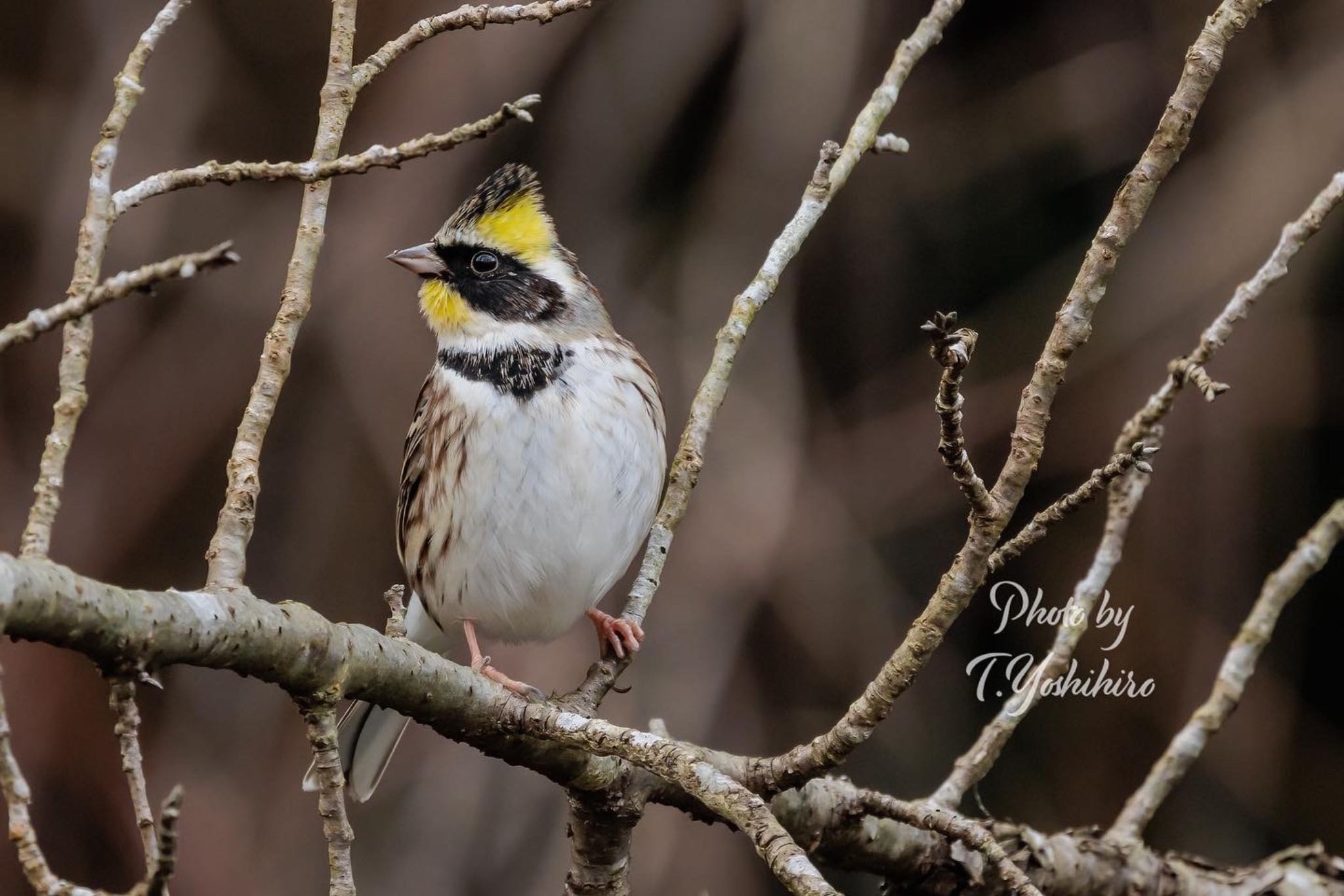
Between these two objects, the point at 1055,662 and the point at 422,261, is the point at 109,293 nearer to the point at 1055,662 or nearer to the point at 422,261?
the point at 1055,662

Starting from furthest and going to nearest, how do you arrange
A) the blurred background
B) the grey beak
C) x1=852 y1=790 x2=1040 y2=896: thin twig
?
the blurred background, the grey beak, x1=852 y1=790 x2=1040 y2=896: thin twig

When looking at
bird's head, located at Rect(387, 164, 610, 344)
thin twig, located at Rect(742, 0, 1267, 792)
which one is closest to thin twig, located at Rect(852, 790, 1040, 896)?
thin twig, located at Rect(742, 0, 1267, 792)

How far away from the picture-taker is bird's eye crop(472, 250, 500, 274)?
2654 mm

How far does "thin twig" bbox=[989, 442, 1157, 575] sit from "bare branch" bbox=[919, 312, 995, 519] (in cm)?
5

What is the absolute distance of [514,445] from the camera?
2.46m

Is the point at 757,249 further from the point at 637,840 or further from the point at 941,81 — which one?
the point at 637,840

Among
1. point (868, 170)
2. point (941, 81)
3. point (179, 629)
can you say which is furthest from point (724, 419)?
point (179, 629)

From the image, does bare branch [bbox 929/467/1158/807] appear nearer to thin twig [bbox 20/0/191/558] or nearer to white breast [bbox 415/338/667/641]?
white breast [bbox 415/338/667/641]

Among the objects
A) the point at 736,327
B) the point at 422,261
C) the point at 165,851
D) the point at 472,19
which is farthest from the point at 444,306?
the point at 165,851

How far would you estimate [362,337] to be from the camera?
3.58 metres

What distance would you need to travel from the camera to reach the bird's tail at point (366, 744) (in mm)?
2645

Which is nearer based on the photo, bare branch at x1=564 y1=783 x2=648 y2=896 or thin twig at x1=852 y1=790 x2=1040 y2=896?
thin twig at x1=852 y1=790 x2=1040 y2=896

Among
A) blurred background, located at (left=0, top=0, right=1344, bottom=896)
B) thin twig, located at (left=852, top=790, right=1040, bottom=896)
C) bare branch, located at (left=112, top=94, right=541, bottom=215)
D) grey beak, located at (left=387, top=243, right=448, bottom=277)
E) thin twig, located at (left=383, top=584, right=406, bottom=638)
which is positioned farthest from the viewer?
blurred background, located at (left=0, top=0, right=1344, bottom=896)

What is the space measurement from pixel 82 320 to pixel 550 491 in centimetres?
124
